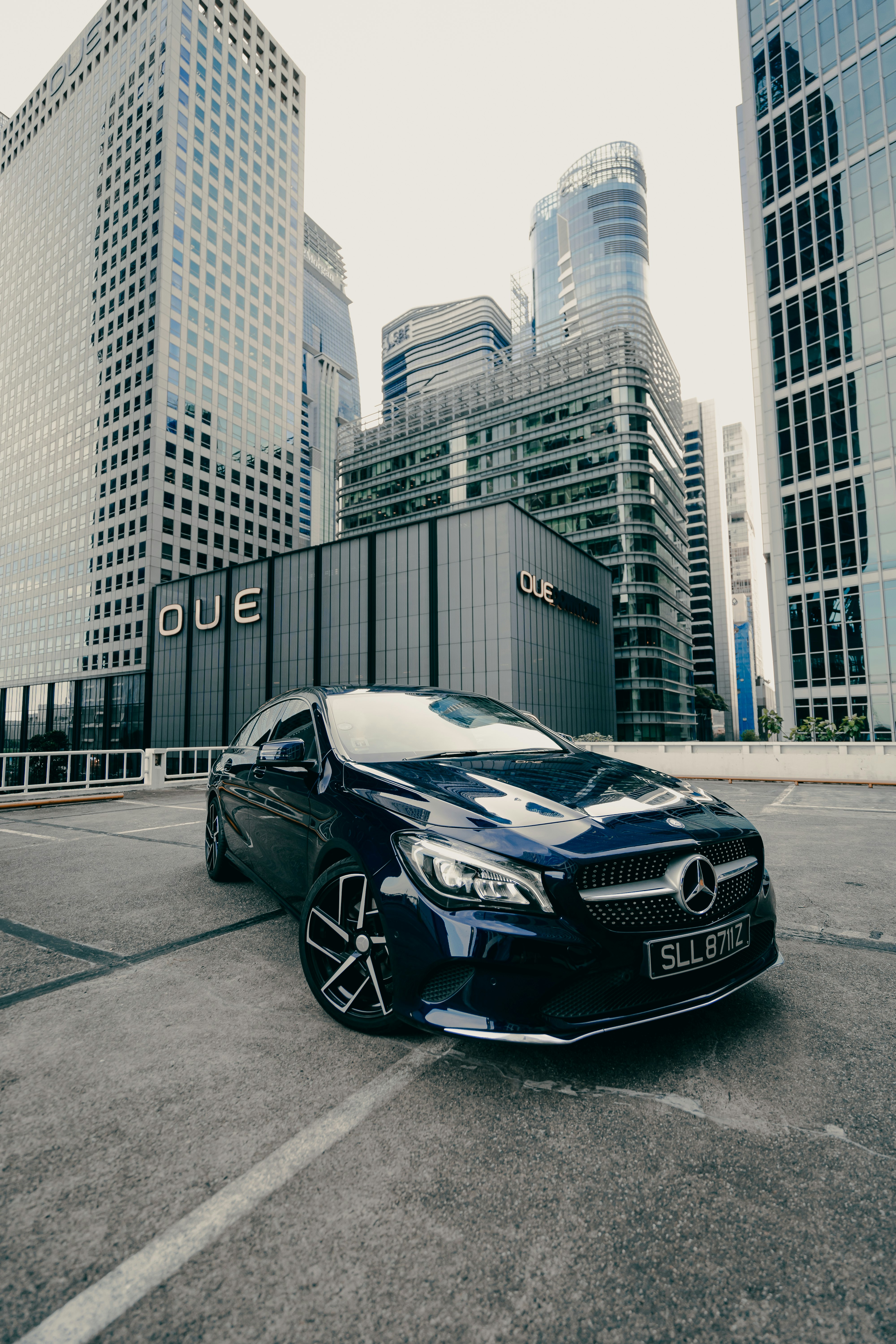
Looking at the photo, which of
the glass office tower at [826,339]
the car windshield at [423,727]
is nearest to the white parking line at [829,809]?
the car windshield at [423,727]

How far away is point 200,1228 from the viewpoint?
1.53 meters

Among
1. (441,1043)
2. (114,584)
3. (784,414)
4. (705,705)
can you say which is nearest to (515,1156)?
(441,1043)

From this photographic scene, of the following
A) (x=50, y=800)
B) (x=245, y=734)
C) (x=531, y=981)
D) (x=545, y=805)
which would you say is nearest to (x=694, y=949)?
(x=531, y=981)

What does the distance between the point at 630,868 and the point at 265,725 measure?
11.1 ft

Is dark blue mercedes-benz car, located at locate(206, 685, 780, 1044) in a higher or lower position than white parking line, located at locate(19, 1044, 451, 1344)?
higher

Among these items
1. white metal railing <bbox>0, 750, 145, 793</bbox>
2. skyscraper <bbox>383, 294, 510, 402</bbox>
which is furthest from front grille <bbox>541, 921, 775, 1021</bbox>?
skyscraper <bbox>383, 294, 510, 402</bbox>

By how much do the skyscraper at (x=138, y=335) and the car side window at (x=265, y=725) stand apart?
66.6 meters

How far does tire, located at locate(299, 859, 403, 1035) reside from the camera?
246 centimetres

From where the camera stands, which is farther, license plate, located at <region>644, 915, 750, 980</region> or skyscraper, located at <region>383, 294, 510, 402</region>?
skyscraper, located at <region>383, 294, 510, 402</region>

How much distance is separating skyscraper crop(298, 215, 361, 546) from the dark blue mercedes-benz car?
134m

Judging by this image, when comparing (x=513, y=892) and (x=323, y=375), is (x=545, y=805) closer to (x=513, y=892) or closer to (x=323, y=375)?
(x=513, y=892)

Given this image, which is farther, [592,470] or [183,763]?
[592,470]

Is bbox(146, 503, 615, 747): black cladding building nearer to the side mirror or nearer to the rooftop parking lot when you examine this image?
the side mirror

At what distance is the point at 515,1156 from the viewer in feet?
5.91
